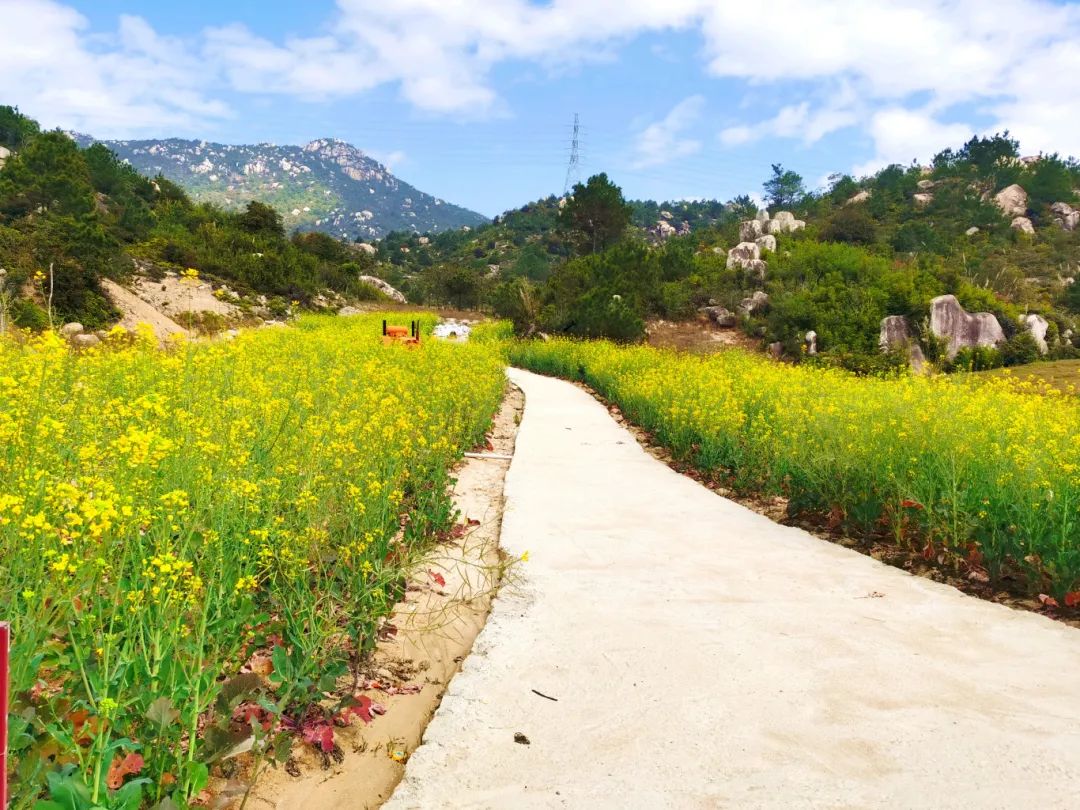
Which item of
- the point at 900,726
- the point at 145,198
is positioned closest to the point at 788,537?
the point at 900,726

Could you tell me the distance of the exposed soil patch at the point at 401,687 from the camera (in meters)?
2.29

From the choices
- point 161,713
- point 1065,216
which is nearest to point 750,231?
point 1065,216

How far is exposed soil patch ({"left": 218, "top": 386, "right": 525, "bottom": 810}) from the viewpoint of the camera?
2287mm

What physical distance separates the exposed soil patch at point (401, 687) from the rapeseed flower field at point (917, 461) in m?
2.86

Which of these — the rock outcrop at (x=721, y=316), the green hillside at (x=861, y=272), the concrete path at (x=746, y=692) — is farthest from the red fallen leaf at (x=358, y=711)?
the rock outcrop at (x=721, y=316)

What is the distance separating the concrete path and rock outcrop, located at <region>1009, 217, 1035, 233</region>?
58.0 m

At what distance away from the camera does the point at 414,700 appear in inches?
116

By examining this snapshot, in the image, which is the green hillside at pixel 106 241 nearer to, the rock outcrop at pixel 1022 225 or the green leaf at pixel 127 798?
the green leaf at pixel 127 798

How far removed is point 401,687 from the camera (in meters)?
3.03

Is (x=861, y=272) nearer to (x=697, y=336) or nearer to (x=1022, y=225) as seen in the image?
(x=697, y=336)

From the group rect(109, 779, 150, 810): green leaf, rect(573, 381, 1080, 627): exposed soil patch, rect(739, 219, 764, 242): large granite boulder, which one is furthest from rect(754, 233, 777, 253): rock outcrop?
rect(109, 779, 150, 810): green leaf

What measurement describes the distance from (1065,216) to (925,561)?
6848cm

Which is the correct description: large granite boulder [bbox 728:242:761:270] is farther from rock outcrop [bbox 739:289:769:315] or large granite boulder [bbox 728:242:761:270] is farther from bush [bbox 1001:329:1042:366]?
bush [bbox 1001:329:1042:366]

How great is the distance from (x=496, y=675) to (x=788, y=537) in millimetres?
3125
